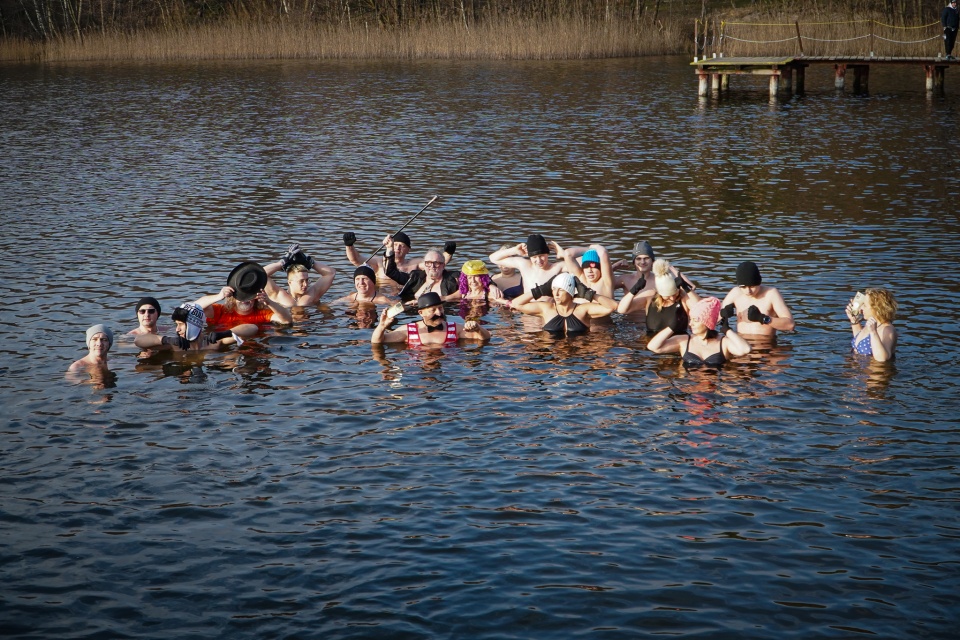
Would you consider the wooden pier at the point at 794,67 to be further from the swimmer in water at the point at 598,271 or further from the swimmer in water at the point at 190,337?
the swimmer in water at the point at 190,337

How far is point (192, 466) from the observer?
1100cm

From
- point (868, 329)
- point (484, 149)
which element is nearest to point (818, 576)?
point (868, 329)

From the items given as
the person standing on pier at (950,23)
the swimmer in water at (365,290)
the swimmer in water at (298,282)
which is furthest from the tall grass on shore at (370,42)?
the swimmer in water at (298,282)

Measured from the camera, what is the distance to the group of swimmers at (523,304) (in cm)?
1354

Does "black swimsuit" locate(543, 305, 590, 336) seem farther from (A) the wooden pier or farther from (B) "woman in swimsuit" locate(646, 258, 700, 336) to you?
(A) the wooden pier

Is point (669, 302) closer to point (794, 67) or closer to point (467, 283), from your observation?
point (467, 283)

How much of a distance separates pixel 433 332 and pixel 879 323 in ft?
18.9

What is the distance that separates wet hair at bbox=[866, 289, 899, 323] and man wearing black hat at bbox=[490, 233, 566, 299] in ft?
14.8

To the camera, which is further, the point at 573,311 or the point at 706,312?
the point at 573,311

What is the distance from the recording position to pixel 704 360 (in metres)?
13.5

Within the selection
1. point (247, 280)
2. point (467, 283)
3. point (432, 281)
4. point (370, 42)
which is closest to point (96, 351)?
point (247, 280)

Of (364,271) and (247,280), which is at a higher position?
(247,280)

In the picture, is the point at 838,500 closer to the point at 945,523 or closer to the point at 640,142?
the point at 945,523

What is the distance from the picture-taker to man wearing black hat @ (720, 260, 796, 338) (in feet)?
46.3
